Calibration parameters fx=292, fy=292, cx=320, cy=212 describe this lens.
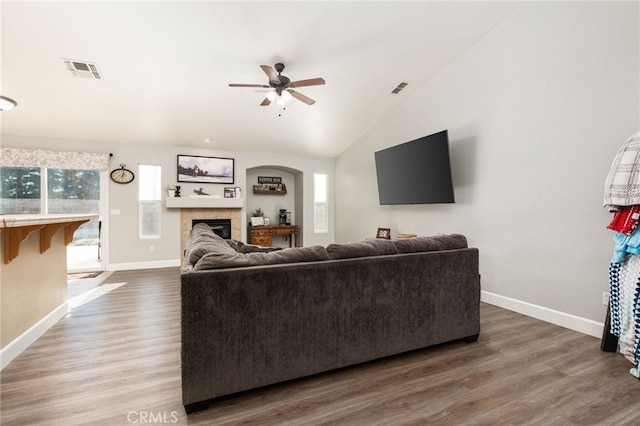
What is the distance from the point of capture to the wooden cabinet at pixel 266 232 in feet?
22.7

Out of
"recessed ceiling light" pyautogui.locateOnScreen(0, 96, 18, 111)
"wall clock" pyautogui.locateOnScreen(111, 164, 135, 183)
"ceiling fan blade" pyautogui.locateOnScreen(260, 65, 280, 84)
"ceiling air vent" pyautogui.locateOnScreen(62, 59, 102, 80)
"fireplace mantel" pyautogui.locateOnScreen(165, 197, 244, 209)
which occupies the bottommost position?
"fireplace mantel" pyautogui.locateOnScreen(165, 197, 244, 209)

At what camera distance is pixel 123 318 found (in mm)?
3043

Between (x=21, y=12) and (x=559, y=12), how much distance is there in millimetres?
5242

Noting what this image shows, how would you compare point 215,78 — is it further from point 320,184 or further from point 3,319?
point 320,184

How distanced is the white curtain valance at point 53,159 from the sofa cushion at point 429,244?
5.81 m

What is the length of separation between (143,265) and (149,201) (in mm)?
1294

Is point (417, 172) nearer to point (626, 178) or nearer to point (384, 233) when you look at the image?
point (384, 233)

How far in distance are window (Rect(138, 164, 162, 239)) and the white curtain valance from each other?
2.15 feet

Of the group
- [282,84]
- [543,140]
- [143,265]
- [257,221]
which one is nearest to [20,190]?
[143,265]

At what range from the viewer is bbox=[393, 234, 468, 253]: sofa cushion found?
88.7 inches

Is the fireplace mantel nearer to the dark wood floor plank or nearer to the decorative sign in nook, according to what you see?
the decorative sign in nook

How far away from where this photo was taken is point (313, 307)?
187 cm

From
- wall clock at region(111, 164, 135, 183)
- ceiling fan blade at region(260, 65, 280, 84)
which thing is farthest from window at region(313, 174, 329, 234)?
ceiling fan blade at region(260, 65, 280, 84)

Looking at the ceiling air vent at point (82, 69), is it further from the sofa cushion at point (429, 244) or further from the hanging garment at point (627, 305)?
the hanging garment at point (627, 305)
